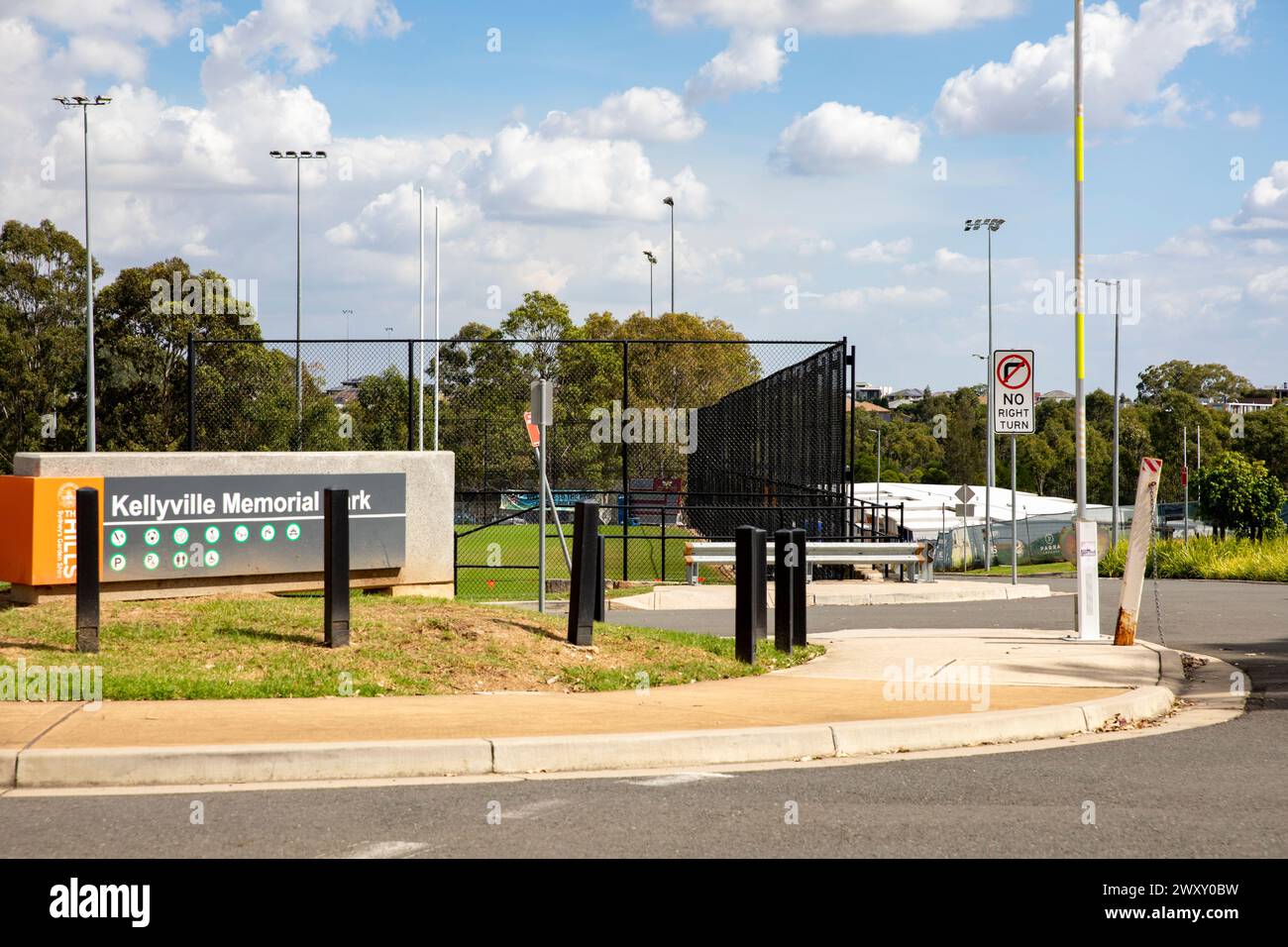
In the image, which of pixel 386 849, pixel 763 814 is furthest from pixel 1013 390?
pixel 386 849

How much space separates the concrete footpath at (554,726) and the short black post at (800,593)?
4.53ft

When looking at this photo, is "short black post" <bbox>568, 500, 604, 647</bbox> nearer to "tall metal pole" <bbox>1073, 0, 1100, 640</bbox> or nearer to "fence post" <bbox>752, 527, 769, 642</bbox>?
"fence post" <bbox>752, 527, 769, 642</bbox>

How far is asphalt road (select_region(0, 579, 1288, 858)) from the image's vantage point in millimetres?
6094

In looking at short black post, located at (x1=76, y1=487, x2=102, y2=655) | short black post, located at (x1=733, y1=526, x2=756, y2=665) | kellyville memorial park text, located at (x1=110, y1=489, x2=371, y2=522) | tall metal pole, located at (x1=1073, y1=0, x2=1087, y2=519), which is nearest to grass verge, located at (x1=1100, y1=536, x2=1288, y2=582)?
tall metal pole, located at (x1=1073, y1=0, x2=1087, y2=519)

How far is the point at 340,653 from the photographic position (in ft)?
33.8

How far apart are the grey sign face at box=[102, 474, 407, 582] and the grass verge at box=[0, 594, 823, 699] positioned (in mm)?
772

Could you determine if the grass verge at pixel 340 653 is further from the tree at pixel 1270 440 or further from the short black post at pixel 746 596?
the tree at pixel 1270 440

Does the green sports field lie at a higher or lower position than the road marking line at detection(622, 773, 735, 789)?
lower

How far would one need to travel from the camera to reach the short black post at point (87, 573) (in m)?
10.0

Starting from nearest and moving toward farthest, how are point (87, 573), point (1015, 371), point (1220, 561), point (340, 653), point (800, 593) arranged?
point (87, 573) < point (340, 653) < point (800, 593) < point (1015, 371) < point (1220, 561)

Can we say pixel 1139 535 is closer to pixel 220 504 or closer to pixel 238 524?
pixel 238 524

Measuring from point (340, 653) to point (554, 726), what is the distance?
256 centimetres
